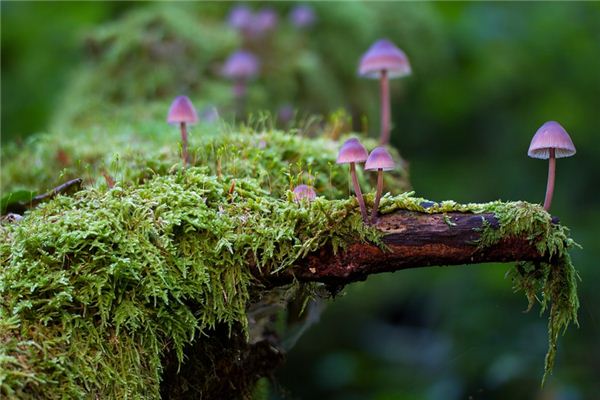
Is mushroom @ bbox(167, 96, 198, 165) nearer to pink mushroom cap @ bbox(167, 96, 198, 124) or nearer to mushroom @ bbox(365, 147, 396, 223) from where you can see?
pink mushroom cap @ bbox(167, 96, 198, 124)

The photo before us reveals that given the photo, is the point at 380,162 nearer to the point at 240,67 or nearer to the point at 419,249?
the point at 419,249

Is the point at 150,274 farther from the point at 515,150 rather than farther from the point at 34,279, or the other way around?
the point at 515,150

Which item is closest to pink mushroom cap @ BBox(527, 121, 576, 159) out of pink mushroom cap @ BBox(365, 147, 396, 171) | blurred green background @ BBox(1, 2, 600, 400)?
pink mushroom cap @ BBox(365, 147, 396, 171)

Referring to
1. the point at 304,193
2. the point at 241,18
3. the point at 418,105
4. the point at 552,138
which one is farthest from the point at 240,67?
the point at 418,105

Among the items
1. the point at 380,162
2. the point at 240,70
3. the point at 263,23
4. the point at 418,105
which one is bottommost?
the point at 418,105

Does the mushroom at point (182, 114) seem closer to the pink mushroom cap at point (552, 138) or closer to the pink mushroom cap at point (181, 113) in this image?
the pink mushroom cap at point (181, 113)

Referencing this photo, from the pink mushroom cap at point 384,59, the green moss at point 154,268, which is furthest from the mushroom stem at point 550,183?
the pink mushroom cap at point 384,59

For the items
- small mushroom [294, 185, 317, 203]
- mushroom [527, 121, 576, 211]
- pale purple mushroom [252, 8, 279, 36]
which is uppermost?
pale purple mushroom [252, 8, 279, 36]
